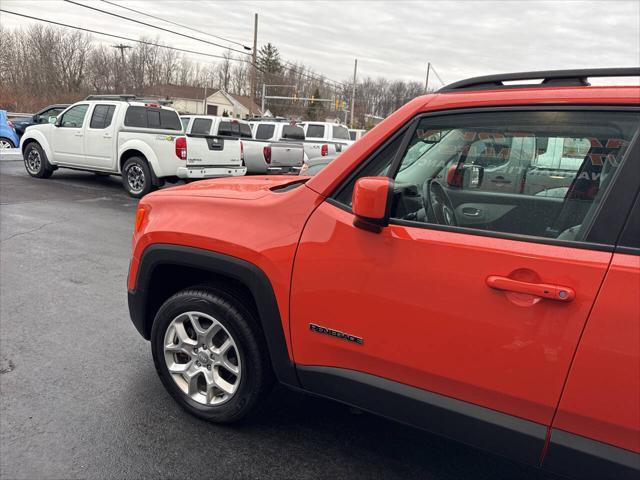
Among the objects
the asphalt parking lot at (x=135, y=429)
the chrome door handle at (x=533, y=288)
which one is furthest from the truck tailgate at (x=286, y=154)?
the chrome door handle at (x=533, y=288)

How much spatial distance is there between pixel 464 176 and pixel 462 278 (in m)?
0.57

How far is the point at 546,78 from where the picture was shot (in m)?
1.94

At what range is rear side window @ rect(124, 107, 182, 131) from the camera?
1060cm

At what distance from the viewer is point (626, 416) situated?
5.34 feet

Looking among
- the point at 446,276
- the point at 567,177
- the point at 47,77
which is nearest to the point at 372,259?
the point at 446,276

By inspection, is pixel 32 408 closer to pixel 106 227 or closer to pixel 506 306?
pixel 506 306

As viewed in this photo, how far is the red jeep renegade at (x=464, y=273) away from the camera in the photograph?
1680 millimetres

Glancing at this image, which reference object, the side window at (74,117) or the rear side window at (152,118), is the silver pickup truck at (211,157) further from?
the side window at (74,117)

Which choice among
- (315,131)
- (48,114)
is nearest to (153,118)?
(315,131)

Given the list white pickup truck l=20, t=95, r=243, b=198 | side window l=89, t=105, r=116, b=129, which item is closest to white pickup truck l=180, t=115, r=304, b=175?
white pickup truck l=20, t=95, r=243, b=198

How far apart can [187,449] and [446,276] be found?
5.53 ft

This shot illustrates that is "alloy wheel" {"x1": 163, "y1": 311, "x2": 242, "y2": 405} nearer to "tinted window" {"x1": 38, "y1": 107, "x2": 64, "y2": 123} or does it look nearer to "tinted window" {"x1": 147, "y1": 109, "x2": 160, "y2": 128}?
"tinted window" {"x1": 147, "y1": 109, "x2": 160, "y2": 128}

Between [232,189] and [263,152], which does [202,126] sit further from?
[232,189]

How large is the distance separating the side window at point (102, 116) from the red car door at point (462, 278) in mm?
10037
